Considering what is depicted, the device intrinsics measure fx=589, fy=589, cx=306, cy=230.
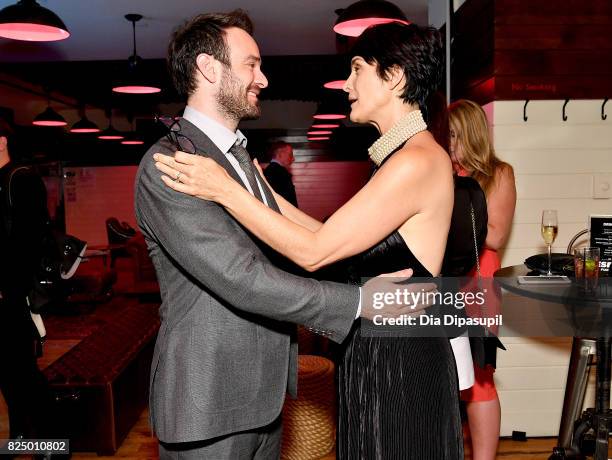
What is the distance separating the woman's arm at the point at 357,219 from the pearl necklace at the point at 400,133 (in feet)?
0.29

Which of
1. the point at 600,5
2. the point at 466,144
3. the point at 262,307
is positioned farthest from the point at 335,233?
the point at 600,5

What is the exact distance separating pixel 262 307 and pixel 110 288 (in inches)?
286

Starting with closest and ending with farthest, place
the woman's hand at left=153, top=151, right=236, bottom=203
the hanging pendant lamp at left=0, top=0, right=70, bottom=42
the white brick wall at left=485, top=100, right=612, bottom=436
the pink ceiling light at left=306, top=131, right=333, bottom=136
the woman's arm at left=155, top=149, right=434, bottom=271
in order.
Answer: the woman's hand at left=153, top=151, right=236, bottom=203, the woman's arm at left=155, top=149, right=434, bottom=271, the white brick wall at left=485, top=100, right=612, bottom=436, the hanging pendant lamp at left=0, top=0, right=70, bottom=42, the pink ceiling light at left=306, top=131, right=333, bottom=136

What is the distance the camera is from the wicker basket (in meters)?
3.22

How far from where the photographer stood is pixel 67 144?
1379 cm

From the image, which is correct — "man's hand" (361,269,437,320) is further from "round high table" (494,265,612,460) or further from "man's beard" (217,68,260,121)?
"round high table" (494,265,612,460)

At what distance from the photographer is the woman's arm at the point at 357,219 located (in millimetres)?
1482

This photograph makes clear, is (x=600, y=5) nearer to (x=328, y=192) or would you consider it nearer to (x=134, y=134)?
(x=328, y=192)

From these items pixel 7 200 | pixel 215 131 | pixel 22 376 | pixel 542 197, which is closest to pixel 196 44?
pixel 215 131

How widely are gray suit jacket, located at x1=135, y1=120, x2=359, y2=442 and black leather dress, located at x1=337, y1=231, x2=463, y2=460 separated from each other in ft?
0.65

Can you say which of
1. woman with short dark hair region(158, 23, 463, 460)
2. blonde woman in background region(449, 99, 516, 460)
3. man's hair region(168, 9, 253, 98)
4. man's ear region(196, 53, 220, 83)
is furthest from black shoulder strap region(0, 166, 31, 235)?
blonde woman in background region(449, 99, 516, 460)

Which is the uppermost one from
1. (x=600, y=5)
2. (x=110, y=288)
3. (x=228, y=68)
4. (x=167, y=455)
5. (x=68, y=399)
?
(x=600, y=5)

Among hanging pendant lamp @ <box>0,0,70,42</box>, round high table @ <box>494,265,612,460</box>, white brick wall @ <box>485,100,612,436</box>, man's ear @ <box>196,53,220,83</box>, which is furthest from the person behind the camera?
hanging pendant lamp @ <box>0,0,70,42</box>

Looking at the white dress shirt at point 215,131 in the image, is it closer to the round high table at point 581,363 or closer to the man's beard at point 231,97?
the man's beard at point 231,97
